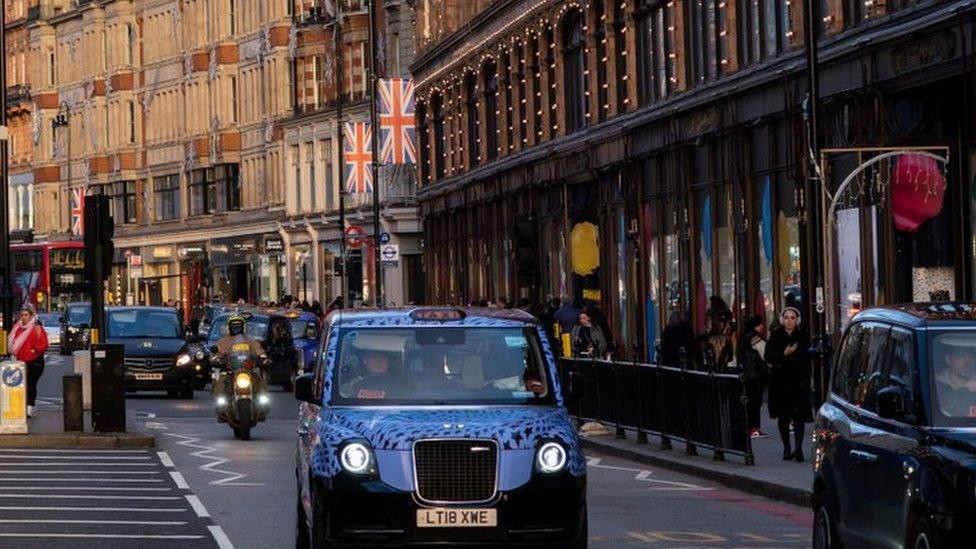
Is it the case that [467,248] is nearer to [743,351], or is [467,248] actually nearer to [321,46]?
[321,46]

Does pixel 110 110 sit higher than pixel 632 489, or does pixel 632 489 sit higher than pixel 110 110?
pixel 110 110

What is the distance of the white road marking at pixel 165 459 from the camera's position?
28484 millimetres

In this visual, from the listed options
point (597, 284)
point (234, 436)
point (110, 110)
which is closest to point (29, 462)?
point (234, 436)

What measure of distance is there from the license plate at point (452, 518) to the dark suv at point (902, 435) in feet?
6.57

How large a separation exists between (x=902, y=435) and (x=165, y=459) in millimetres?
16883

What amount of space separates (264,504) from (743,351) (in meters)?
8.41

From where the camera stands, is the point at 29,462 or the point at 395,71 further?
the point at 395,71

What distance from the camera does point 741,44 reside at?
1624 inches

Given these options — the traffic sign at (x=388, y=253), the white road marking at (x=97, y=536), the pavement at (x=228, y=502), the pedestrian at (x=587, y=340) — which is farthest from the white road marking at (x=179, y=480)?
the traffic sign at (x=388, y=253)

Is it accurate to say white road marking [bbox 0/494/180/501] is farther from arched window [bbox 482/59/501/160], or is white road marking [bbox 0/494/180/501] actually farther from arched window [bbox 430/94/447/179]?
arched window [bbox 430/94/447/179]

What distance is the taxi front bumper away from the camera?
15.6m

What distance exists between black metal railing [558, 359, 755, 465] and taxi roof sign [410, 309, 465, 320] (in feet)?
20.1

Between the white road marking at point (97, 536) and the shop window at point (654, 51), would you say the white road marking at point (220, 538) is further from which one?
the shop window at point (654, 51)

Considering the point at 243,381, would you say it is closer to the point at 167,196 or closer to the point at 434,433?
the point at 434,433
